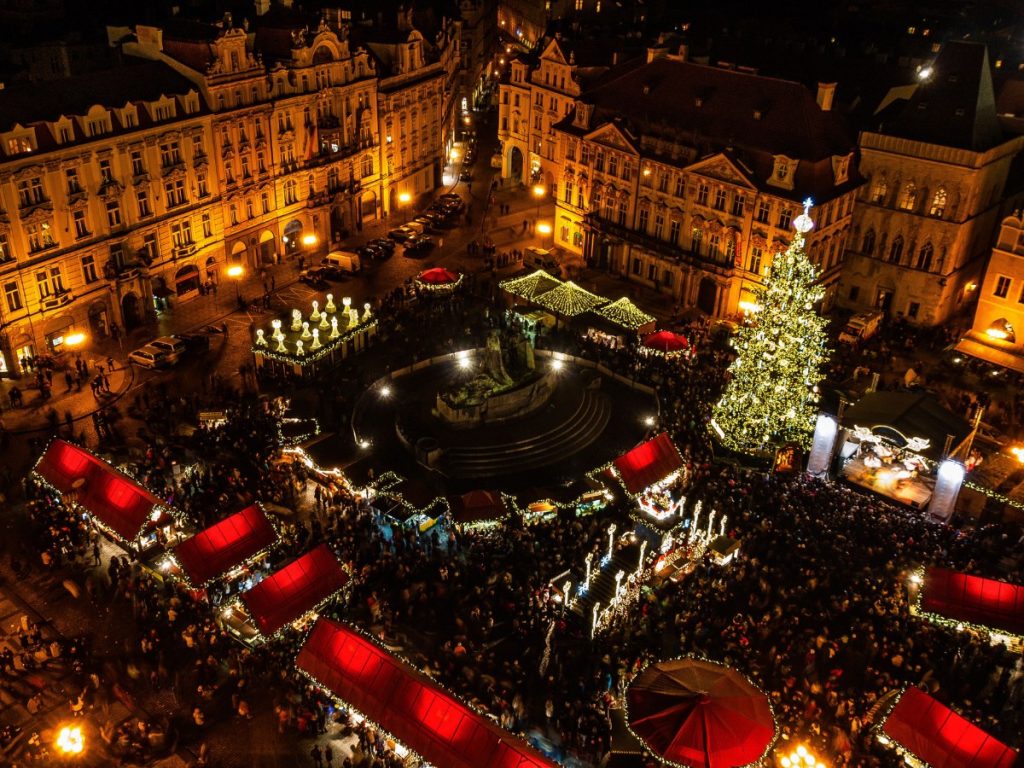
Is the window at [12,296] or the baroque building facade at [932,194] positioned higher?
the baroque building facade at [932,194]

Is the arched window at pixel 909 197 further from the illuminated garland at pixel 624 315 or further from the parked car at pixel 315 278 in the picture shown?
the parked car at pixel 315 278

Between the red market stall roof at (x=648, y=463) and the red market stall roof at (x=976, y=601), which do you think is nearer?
the red market stall roof at (x=976, y=601)

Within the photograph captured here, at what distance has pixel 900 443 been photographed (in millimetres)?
45844

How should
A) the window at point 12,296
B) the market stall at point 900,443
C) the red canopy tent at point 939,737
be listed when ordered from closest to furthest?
the red canopy tent at point 939,737 < the market stall at point 900,443 < the window at point 12,296

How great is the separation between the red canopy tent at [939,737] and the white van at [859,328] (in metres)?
36.5

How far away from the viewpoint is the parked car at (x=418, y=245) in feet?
255

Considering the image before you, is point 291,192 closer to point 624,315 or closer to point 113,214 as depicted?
point 113,214

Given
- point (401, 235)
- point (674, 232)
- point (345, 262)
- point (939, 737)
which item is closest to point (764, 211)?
point (674, 232)

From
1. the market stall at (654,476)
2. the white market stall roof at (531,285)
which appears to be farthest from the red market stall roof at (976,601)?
the white market stall roof at (531,285)

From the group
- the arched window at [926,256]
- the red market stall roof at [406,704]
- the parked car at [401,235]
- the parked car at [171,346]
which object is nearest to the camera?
the red market stall roof at [406,704]

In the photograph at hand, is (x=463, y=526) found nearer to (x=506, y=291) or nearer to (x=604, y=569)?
(x=604, y=569)

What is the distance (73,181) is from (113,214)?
3.72 meters

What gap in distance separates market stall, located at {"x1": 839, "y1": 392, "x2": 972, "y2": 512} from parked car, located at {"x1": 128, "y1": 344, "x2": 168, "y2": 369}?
41940mm

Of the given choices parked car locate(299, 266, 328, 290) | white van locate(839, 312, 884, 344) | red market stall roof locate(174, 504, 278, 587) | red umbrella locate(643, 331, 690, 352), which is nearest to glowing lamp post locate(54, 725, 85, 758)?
red market stall roof locate(174, 504, 278, 587)
